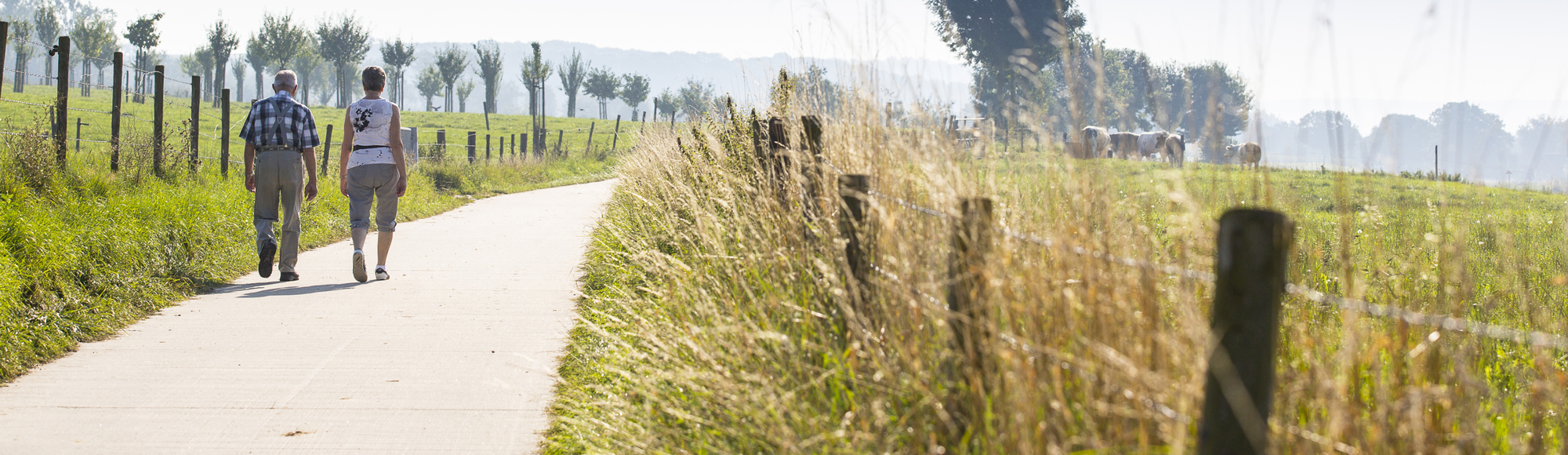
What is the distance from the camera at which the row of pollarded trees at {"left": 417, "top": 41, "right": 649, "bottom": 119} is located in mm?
52156

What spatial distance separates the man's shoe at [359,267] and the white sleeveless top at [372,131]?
64 cm

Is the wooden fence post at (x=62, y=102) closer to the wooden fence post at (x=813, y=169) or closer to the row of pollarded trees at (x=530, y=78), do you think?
the wooden fence post at (x=813, y=169)

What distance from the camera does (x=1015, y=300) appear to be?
2617 mm

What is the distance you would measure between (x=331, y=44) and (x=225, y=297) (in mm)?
66950

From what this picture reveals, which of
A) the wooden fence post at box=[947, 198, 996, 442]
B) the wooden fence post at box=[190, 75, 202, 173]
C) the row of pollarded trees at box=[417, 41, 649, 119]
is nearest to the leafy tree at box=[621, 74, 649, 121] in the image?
the row of pollarded trees at box=[417, 41, 649, 119]

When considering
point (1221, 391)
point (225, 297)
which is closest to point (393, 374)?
point (225, 297)

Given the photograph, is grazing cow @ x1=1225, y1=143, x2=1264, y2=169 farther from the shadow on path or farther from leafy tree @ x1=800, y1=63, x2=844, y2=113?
the shadow on path

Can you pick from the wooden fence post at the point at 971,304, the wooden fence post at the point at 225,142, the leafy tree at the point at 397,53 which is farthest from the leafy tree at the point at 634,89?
the wooden fence post at the point at 971,304

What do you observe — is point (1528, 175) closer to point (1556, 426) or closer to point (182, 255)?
point (1556, 426)

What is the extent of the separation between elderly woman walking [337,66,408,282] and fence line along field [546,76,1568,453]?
289cm

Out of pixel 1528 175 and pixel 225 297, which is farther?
pixel 225 297

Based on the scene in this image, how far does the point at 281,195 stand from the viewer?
7090 mm

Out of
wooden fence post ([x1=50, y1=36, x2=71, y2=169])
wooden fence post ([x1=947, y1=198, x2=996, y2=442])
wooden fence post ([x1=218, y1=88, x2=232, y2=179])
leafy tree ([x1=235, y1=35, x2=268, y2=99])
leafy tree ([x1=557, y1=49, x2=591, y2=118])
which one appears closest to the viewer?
wooden fence post ([x1=947, y1=198, x2=996, y2=442])

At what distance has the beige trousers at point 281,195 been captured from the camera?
6922 millimetres
